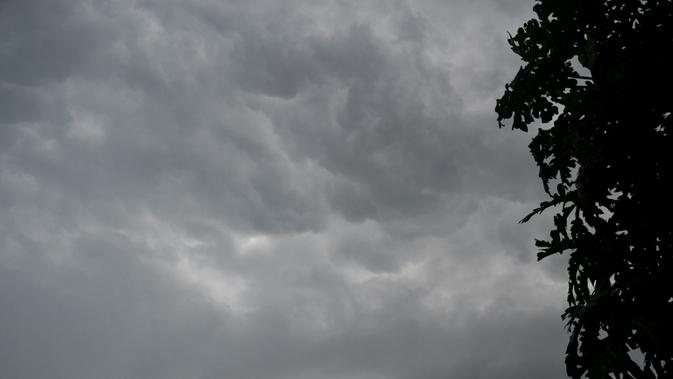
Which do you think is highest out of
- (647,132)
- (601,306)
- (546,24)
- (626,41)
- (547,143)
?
(546,24)

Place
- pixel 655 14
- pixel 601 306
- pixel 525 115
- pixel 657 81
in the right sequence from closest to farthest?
1. pixel 601 306
2. pixel 657 81
3. pixel 655 14
4. pixel 525 115

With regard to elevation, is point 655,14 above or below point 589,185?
above

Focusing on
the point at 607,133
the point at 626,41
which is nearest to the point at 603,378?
the point at 607,133

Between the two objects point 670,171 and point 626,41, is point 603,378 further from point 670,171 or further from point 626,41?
point 626,41

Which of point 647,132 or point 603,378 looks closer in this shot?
point 603,378

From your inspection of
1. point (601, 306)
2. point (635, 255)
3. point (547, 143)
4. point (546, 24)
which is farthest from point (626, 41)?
point (601, 306)

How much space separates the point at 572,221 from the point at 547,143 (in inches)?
56.4

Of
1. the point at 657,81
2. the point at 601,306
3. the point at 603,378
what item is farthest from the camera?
the point at 657,81

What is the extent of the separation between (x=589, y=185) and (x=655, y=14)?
274cm

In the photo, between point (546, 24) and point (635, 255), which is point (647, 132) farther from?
point (546, 24)

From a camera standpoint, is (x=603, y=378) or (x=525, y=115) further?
(x=525, y=115)

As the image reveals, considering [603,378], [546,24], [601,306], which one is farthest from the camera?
[546,24]

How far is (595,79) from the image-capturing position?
4965mm

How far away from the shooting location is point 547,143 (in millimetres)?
7047
